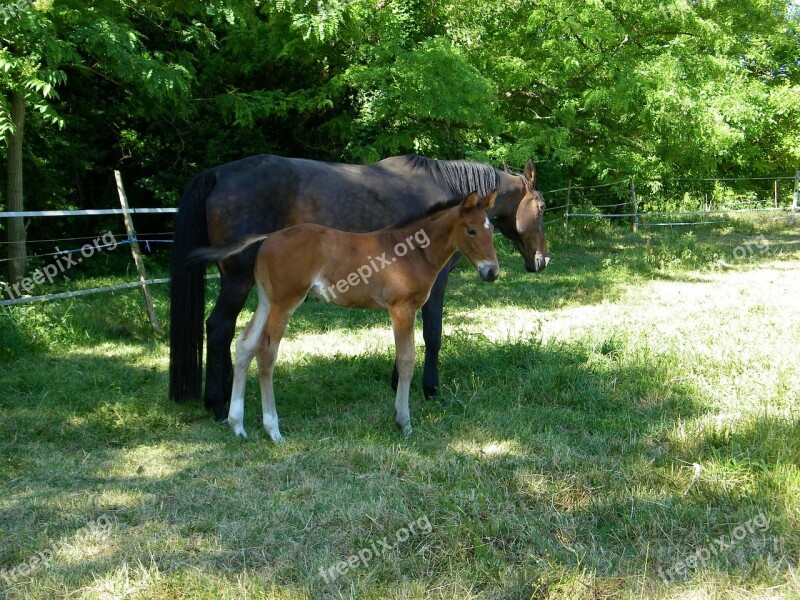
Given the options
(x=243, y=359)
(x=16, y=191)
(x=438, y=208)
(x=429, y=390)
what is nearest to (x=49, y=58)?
(x=16, y=191)

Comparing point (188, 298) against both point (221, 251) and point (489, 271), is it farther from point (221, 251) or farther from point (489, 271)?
point (489, 271)

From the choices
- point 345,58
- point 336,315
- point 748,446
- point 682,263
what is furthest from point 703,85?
point 748,446

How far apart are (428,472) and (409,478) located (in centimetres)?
13

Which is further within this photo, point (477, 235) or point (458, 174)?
point (458, 174)

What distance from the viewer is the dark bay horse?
547 cm

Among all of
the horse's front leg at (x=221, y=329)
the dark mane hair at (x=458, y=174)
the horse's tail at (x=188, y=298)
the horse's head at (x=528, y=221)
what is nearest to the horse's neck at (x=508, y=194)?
the horse's head at (x=528, y=221)

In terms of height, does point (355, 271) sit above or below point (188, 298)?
above

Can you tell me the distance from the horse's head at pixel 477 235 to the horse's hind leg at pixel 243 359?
1.50 m

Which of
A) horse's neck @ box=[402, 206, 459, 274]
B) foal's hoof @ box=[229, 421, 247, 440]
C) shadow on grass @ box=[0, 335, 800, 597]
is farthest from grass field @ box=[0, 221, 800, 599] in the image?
horse's neck @ box=[402, 206, 459, 274]

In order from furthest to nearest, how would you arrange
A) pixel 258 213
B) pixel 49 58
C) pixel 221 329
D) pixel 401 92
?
pixel 401 92 < pixel 49 58 < pixel 258 213 < pixel 221 329

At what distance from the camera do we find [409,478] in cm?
400

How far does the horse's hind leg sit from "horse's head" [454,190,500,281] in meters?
1.50

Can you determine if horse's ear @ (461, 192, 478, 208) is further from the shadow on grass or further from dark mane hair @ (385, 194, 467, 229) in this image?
the shadow on grass

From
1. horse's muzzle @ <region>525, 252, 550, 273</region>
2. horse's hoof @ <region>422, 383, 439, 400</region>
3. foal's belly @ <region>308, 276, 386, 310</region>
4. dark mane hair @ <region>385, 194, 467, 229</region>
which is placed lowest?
horse's hoof @ <region>422, 383, 439, 400</region>
